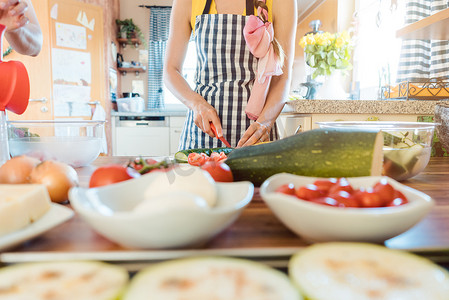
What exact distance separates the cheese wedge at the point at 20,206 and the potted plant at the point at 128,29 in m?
4.89

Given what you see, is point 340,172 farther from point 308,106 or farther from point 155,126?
point 155,126

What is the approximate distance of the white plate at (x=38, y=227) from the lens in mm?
367

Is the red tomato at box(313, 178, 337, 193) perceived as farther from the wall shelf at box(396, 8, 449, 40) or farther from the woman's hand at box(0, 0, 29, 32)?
the wall shelf at box(396, 8, 449, 40)

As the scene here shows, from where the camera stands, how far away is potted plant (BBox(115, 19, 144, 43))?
15.8 ft

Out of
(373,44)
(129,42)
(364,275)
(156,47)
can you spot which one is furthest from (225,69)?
(129,42)

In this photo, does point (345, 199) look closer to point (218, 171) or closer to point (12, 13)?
point (218, 171)

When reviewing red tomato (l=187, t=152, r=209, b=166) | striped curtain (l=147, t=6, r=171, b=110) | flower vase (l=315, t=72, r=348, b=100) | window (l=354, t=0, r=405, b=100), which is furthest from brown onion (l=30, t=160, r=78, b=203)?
striped curtain (l=147, t=6, r=171, b=110)

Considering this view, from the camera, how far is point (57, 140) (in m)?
0.88

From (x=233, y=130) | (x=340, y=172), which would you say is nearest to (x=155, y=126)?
(x=233, y=130)

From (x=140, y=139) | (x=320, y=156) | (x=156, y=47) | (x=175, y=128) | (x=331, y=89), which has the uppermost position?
(x=156, y=47)

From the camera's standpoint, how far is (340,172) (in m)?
0.69

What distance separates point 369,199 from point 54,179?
1.73 ft

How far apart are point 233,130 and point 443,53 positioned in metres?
1.62

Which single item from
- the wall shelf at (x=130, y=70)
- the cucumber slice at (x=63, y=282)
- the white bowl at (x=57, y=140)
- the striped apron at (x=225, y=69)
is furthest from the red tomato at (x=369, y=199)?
the wall shelf at (x=130, y=70)
